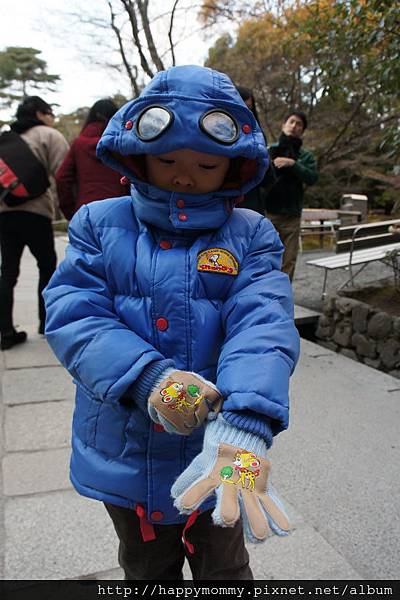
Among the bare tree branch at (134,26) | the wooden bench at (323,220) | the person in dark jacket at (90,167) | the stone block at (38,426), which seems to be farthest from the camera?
the wooden bench at (323,220)

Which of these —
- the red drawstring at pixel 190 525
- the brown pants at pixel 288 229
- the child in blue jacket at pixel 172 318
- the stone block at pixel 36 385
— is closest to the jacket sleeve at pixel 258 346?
the child in blue jacket at pixel 172 318

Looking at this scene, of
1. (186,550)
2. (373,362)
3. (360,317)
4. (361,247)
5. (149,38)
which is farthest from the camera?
(149,38)

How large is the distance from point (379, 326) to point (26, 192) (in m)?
2.82

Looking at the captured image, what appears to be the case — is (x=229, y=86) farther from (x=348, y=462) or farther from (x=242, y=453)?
(x=348, y=462)

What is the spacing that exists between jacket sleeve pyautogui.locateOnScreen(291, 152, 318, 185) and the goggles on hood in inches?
135

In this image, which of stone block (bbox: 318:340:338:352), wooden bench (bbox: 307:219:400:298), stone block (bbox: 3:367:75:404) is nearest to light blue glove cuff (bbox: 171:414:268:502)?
stone block (bbox: 3:367:75:404)

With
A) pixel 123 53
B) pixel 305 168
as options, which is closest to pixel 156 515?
pixel 305 168

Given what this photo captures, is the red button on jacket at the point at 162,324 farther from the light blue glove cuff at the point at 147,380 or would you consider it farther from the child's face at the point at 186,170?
the child's face at the point at 186,170

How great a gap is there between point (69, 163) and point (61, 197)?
0.86 feet

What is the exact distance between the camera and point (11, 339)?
12.8ft

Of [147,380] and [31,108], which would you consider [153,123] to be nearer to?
[147,380]

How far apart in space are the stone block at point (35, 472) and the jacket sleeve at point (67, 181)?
1.68 meters

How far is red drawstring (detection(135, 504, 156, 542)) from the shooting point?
1.23 meters

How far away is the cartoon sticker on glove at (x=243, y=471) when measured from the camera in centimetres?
93
